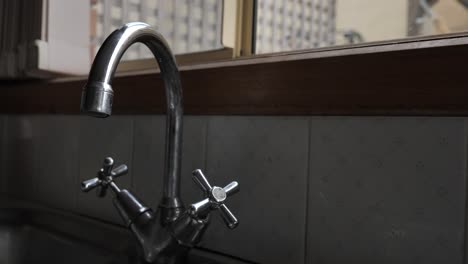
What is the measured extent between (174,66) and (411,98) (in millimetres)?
288

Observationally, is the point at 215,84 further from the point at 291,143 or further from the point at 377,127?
the point at 377,127

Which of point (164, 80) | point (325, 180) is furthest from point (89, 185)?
point (325, 180)

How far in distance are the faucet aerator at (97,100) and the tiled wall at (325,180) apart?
0.87ft

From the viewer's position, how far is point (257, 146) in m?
0.63

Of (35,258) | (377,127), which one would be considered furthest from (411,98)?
(35,258)

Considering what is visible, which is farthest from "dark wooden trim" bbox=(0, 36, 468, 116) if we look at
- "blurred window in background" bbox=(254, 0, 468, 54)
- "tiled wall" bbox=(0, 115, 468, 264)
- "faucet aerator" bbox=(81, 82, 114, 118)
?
"blurred window in background" bbox=(254, 0, 468, 54)

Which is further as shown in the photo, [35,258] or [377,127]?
[35,258]

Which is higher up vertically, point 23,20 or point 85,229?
point 23,20

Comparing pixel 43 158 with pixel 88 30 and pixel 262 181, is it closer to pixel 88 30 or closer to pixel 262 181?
pixel 88 30

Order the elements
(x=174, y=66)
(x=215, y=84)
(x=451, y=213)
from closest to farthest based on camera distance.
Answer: (x=451, y=213) < (x=174, y=66) < (x=215, y=84)

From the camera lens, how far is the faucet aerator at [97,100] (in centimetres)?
41

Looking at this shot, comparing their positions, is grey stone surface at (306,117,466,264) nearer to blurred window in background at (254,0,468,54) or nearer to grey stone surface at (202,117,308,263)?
grey stone surface at (202,117,308,263)

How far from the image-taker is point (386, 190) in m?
0.51

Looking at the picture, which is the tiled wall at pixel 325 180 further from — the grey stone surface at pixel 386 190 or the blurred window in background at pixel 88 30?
the blurred window in background at pixel 88 30
